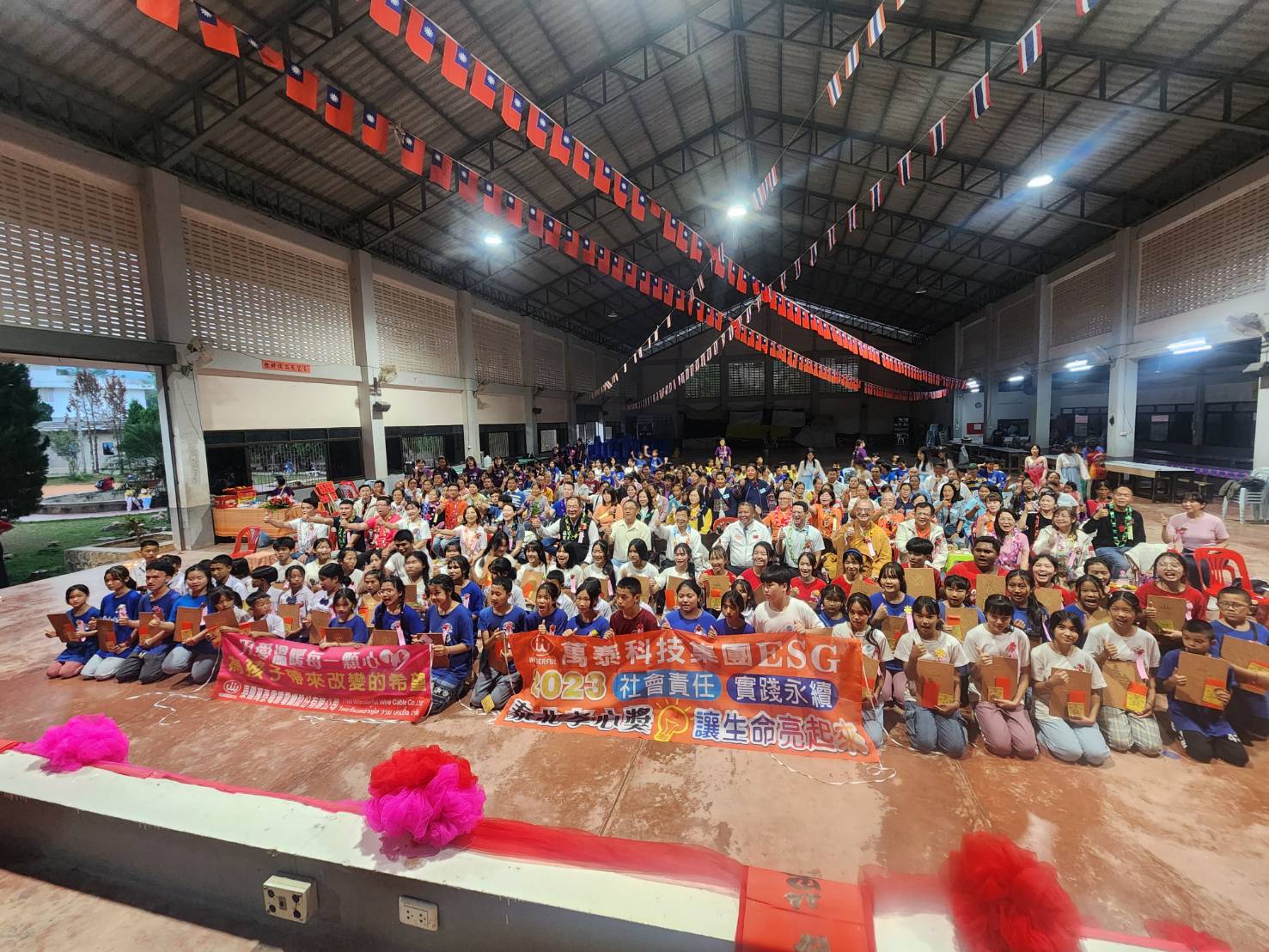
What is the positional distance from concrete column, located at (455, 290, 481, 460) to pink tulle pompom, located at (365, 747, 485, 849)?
1924cm

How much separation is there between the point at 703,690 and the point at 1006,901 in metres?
2.67

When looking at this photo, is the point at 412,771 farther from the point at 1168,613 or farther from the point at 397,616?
the point at 1168,613

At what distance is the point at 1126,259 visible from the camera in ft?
49.0

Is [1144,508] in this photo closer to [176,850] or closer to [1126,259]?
[1126,259]

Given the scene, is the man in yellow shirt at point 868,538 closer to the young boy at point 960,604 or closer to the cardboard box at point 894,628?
the young boy at point 960,604

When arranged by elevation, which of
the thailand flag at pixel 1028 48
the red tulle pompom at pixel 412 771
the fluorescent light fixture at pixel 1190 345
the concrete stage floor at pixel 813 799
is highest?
the thailand flag at pixel 1028 48

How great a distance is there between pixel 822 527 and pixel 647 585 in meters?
3.71

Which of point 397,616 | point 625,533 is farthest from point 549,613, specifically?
point 625,533

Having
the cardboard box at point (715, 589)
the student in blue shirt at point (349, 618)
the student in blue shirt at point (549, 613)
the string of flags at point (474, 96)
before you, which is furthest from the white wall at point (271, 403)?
the cardboard box at point (715, 589)

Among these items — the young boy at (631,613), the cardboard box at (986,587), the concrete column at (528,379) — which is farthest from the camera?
the concrete column at (528,379)

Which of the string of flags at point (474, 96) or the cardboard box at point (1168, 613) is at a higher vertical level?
the string of flags at point (474, 96)

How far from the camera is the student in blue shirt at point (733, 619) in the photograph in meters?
4.77

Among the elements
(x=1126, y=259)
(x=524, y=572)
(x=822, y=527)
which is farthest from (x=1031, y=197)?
(x=524, y=572)

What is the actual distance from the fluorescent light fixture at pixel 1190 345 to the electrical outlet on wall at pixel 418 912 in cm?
1804
